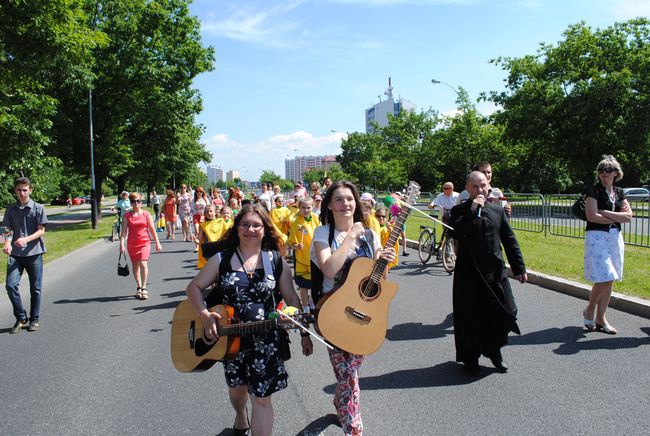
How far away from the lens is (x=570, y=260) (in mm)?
9742

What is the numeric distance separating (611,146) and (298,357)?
29079 millimetres

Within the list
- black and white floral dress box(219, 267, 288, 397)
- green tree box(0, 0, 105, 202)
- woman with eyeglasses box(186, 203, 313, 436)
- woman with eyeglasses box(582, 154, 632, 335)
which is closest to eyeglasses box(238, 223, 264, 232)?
woman with eyeglasses box(186, 203, 313, 436)

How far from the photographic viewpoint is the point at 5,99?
562 inches

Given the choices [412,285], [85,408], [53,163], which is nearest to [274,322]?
[85,408]

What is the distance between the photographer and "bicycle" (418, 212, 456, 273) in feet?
31.6

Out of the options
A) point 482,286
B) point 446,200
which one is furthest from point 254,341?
point 446,200

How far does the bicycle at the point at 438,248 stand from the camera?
31.6ft

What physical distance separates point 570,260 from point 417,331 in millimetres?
5501

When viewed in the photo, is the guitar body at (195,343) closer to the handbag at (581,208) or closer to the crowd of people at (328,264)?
the crowd of people at (328,264)

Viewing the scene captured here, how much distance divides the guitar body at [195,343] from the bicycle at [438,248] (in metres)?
7.16

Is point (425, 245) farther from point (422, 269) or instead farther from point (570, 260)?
point (570, 260)

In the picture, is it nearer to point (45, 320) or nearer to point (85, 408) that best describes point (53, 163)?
point (45, 320)

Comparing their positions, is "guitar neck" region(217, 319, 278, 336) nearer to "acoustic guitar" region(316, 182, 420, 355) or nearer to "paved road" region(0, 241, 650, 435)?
"acoustic guitar" region(316, 182, 420, 355)

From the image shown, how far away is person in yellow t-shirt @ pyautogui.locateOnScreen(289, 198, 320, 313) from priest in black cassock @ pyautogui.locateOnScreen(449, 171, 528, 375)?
221cm
